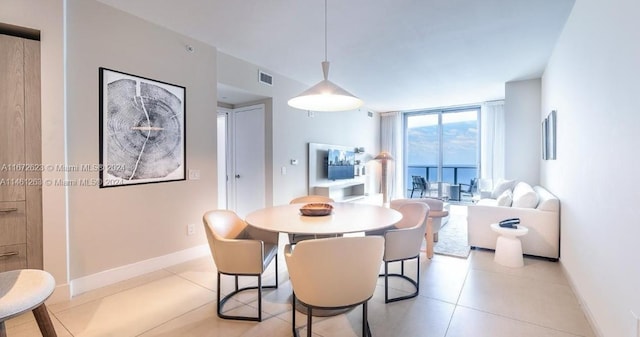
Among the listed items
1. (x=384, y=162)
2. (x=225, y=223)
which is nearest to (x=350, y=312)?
(x=225, y=223)

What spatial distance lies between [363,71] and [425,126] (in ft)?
14.6

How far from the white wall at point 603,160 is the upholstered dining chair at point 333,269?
1.30 metres

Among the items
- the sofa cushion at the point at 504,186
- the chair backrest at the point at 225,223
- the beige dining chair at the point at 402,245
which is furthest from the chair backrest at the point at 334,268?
the sofa cushion at the point at 504,186

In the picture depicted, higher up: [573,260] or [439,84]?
[439,84]

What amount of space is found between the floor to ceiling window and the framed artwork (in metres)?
6.59

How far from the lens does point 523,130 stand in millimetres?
5059

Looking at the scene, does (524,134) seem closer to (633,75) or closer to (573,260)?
(573,260)

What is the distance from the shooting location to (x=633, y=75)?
142cm

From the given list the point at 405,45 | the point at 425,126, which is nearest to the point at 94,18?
the point at 405,45

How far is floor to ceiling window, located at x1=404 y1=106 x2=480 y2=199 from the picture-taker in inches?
302

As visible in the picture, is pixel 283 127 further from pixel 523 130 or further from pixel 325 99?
pixel 523 130

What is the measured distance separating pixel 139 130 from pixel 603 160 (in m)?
3.88

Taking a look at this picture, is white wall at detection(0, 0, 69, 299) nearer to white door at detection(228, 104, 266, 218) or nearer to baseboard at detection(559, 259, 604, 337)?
white door at detection(228, 104, 266, 218)

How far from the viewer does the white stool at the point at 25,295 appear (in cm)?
121
